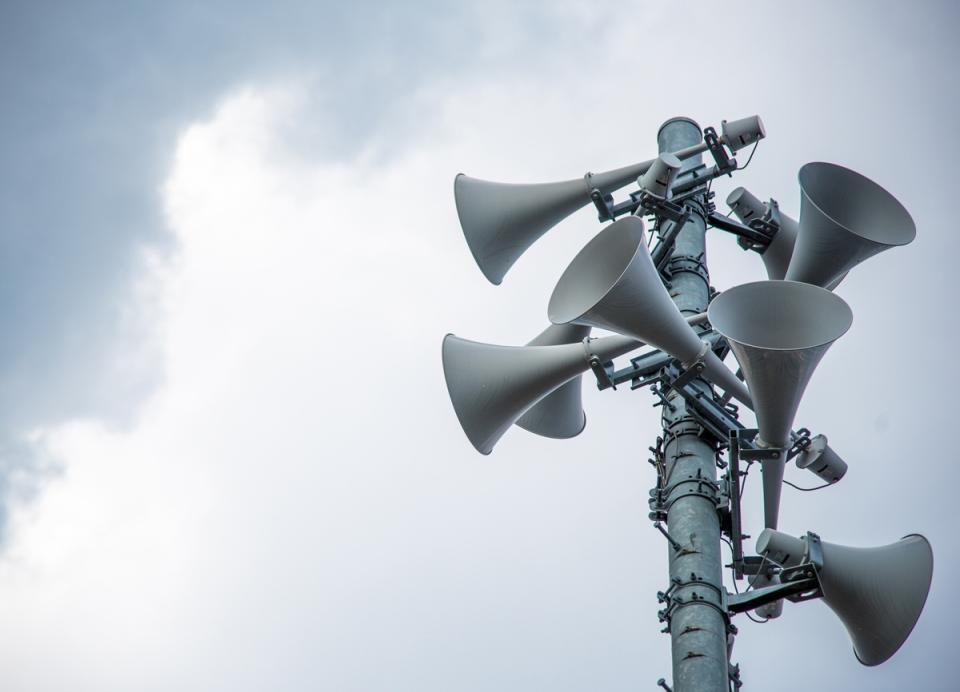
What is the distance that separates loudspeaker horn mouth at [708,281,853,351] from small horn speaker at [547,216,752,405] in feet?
1.03

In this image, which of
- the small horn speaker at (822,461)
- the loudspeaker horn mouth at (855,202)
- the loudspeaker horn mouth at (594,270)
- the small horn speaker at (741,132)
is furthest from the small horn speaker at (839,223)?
the loudspeaker horn mouth at (594,270)

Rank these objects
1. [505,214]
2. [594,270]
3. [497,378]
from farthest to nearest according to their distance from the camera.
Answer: [505,214] → [497,378] → [594,270]

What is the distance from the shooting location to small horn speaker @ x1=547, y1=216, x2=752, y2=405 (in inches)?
211

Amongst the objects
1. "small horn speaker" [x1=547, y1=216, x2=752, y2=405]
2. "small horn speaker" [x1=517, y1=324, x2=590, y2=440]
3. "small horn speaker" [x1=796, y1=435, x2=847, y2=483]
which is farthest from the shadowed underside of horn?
"small horn speaker" [x1=517, y1=324, x2=590, y2=440]

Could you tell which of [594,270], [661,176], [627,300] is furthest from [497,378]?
[661,176]

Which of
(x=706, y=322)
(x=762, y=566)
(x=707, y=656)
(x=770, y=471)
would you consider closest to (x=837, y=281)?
(x=706, y=322)

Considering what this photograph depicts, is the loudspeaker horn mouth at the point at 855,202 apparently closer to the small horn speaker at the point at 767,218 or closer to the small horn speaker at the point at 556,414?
the small horn speaker at the point at 767,218

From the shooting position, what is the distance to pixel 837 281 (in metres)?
6.61

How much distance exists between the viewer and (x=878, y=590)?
5.60 meters

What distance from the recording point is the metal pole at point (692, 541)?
490 cm

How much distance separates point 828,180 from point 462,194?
2.64 m

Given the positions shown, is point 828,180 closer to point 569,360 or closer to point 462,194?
point 569,360

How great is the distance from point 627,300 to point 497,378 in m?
1.39

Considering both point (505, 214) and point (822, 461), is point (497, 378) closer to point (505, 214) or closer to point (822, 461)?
point (505, 214)
